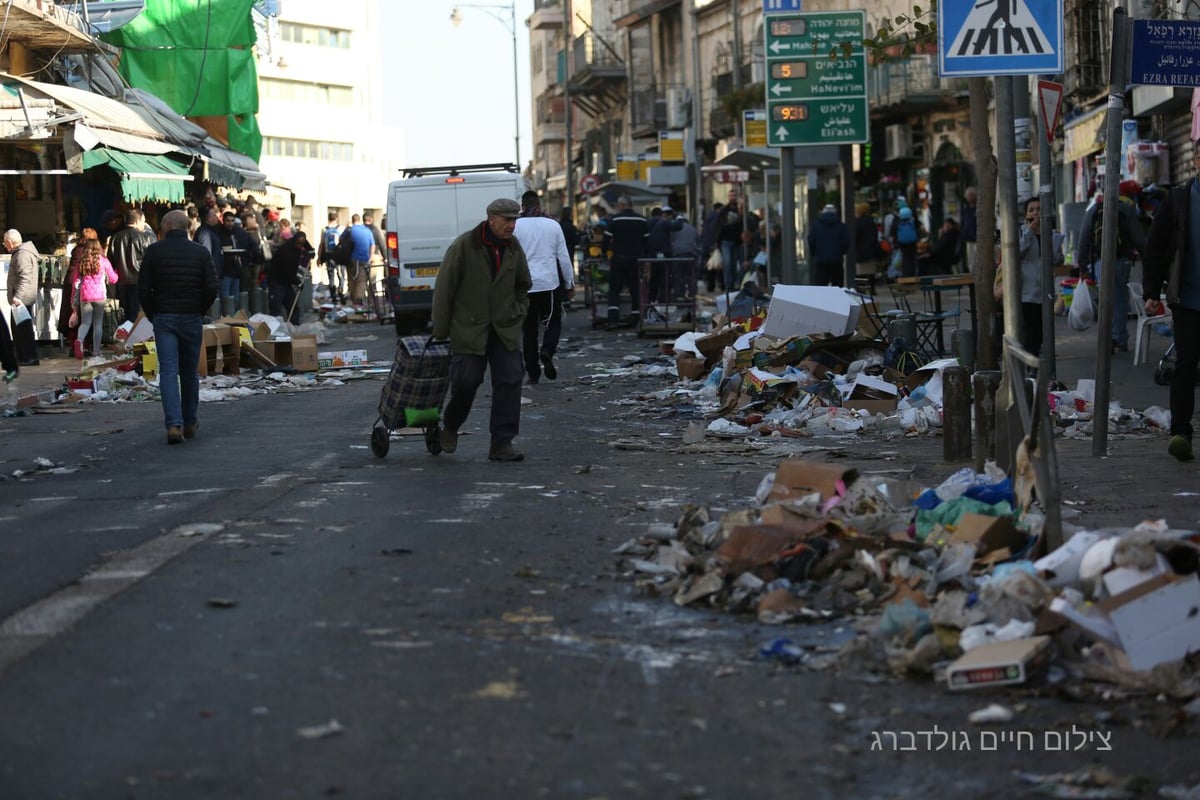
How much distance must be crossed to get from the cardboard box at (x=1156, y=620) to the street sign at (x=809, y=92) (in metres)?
22.4


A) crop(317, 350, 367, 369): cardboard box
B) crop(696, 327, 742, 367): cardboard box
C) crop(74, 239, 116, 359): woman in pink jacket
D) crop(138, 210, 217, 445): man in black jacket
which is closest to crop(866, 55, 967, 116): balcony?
crop(74, 239, 116, 359): woman in pink jacket

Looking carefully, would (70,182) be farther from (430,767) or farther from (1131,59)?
(430,767)

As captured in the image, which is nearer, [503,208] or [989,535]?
[989,535]

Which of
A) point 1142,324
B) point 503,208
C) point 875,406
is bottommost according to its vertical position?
point 875,406

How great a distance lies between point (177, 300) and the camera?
44.3ft

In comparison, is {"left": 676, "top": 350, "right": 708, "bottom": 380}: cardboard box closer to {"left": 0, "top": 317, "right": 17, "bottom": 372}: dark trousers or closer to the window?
{"left": 0, "top": 317, "right": 17, "bottom": 372}: dark trousers

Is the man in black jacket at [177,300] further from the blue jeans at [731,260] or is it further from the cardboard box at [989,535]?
the blue jeans at [731,260]

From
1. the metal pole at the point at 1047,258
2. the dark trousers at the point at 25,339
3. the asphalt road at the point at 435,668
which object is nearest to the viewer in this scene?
the asphalt road at the point at 435,668

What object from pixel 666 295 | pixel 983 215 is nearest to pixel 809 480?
pixel 983 215

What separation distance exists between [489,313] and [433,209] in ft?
48.2

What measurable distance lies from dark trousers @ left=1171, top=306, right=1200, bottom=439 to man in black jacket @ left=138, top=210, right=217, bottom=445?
6.78 m

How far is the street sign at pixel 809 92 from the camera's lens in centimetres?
2764

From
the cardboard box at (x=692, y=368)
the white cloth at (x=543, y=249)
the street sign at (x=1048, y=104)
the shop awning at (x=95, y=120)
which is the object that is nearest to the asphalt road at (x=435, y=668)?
the street sign at (x=1048, y=104)

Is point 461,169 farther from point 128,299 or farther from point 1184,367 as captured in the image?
point 1184,367
